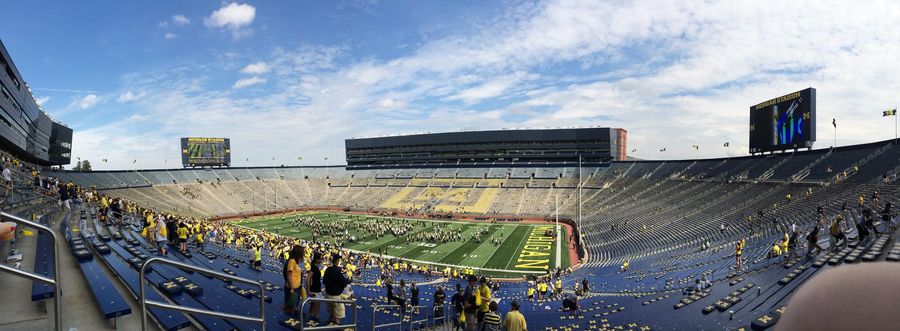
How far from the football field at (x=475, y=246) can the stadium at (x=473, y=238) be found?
0.34m

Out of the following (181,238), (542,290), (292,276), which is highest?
(292,276)

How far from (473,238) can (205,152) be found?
2554 inches

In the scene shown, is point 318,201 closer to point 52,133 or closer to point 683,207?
point 52,133

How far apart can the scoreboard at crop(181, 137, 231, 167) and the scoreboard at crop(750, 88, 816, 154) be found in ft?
286

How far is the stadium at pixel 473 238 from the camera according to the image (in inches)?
254

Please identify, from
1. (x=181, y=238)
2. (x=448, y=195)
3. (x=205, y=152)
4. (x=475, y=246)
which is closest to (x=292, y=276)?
(x=181, y=238)

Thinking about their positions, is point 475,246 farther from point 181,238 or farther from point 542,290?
point 181,238

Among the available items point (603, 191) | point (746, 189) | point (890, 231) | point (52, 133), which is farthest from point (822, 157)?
point (52, 133)

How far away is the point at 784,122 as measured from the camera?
40656 millimetres

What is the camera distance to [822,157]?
38.8 meters

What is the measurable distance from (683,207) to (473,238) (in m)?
20.5

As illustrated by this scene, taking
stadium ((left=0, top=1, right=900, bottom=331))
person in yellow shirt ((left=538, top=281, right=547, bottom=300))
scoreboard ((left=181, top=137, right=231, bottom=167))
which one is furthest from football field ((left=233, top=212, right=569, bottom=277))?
scoreboard ((left=181, top=137, right=231, bottom=167))

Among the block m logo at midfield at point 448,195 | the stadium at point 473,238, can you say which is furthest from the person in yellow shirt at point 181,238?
the block m logo at midfield at point 448,195

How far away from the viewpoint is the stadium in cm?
646
